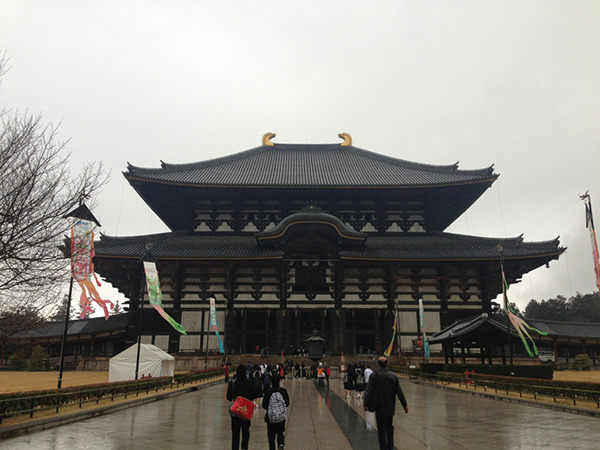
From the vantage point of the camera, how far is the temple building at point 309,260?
3362 cm

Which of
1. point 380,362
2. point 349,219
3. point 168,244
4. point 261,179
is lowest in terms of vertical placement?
point 380,362

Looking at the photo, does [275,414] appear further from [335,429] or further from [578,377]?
[578,377]

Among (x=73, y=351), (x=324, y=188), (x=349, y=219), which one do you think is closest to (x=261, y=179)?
(x=324, y=188)

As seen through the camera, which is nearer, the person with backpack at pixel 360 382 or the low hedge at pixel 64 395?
the low hedge at pixel 64 395

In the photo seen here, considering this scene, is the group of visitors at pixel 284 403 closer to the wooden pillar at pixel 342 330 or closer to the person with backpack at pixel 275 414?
the person with backpack at pixel 275 414

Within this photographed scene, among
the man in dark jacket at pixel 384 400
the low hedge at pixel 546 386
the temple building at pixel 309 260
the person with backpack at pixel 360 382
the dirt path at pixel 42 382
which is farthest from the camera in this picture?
the temple building at pixel 309 260

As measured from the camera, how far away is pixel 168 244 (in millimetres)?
35781

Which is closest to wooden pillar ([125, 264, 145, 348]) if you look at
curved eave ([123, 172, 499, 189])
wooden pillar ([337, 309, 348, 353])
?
curved eave ([123, 172, 499, 189])

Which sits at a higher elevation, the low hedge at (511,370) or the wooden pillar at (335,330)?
the wooden pillar at (335,330)

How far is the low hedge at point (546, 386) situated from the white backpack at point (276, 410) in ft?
38.2

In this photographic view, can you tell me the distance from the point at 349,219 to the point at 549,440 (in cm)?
3083

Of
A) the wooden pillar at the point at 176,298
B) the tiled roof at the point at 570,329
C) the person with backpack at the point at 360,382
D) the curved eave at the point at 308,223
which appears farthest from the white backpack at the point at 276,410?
the tiled roof at the point at 570,329

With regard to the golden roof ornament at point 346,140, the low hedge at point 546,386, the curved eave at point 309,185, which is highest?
the golden roof ornament at point 346,140

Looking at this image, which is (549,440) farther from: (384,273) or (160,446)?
(384,273)
